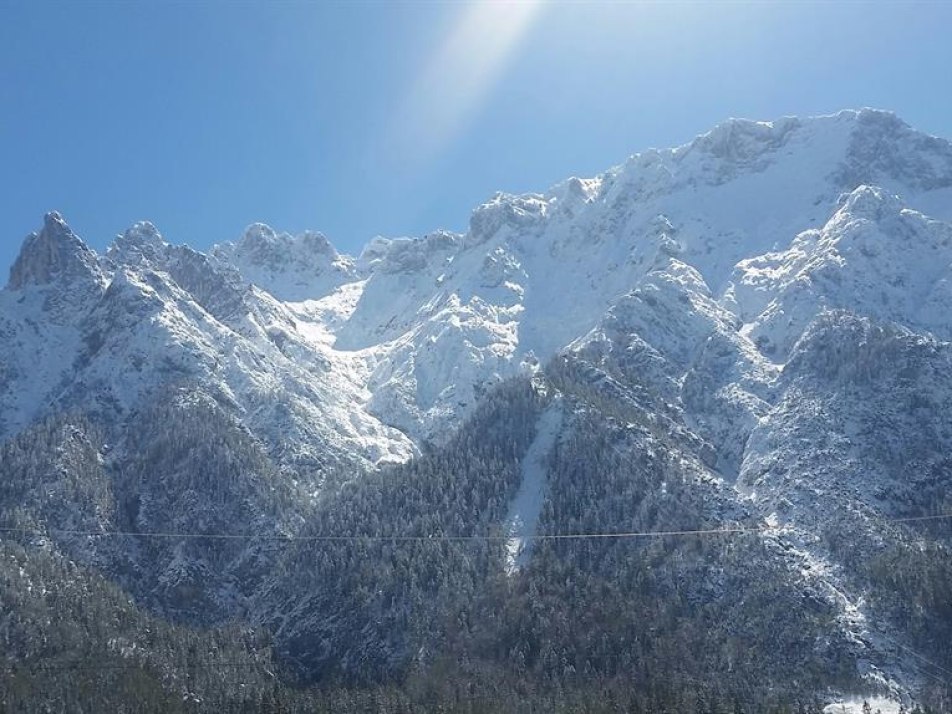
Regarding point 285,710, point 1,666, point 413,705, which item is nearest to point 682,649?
point 413,705

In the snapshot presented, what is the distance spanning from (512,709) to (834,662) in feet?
191

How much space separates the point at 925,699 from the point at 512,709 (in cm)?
7003

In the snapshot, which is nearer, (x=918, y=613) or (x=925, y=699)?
(x=925, y=699)

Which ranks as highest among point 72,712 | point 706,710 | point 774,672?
point 774,672

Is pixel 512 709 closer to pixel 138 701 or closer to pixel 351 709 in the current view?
pixel 351 709

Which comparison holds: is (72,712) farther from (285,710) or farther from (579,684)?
Answer: (579,684)

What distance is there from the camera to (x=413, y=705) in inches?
7554

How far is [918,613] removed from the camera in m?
199

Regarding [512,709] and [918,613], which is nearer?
[512,709]

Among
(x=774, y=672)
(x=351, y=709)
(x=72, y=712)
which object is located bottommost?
(x=72, y=712)

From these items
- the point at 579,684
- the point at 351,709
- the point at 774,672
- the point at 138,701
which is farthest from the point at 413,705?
the point at 774,672

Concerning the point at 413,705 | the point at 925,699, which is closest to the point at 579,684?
the point at 413,705

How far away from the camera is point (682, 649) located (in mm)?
199250

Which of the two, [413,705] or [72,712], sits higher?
[413,705]
